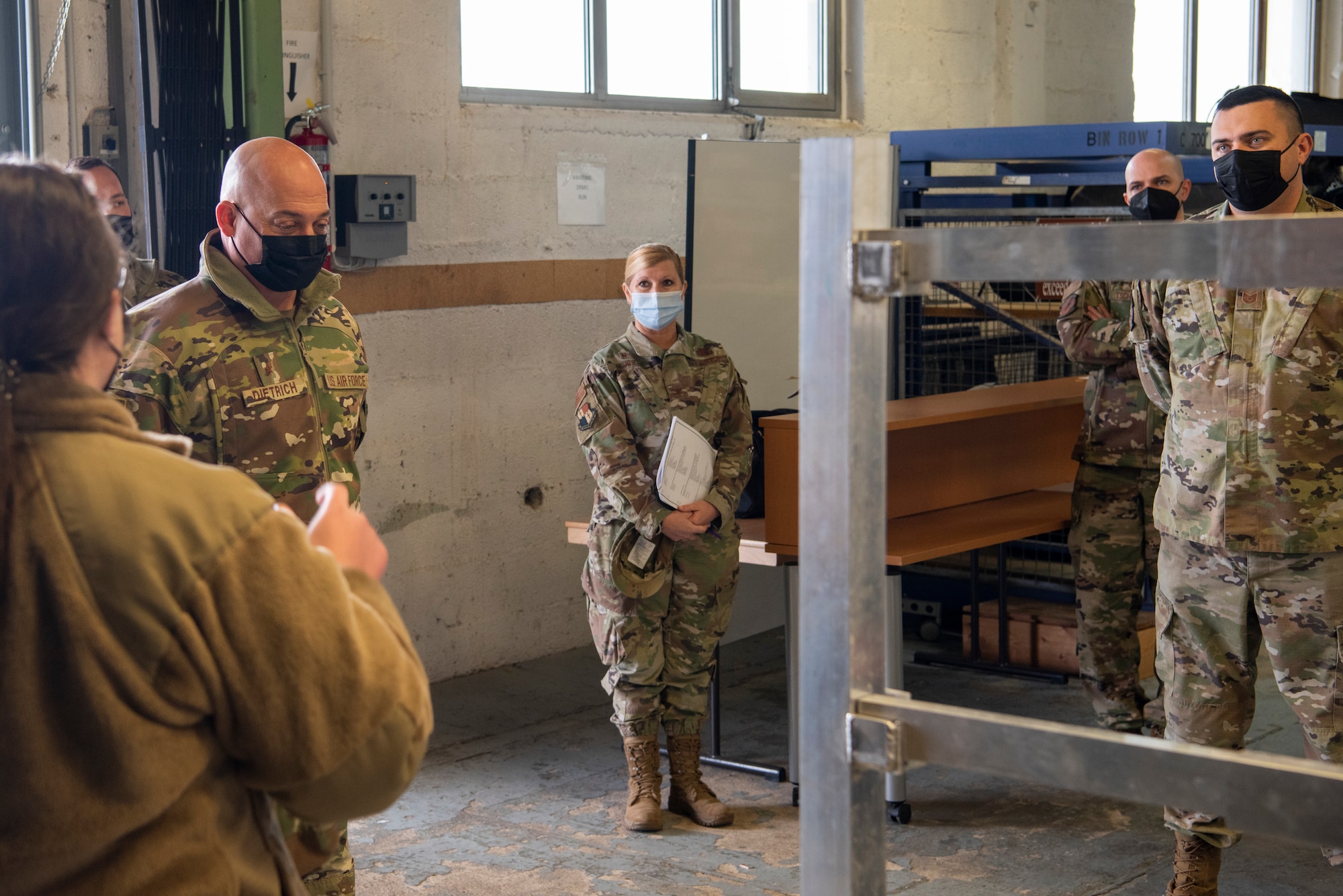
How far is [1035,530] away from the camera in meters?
4.22

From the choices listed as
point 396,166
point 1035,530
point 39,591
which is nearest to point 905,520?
point 1035,530

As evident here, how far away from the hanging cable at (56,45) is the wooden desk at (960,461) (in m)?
2.20

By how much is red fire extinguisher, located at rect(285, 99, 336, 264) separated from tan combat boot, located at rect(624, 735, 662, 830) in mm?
1808

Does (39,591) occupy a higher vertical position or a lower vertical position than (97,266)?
lower

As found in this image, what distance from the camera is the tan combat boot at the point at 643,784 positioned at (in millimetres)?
3721

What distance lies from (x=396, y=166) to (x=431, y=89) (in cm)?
32

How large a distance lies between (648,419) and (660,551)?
358mm

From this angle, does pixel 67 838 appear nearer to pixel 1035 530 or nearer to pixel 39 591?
pixel 39 591

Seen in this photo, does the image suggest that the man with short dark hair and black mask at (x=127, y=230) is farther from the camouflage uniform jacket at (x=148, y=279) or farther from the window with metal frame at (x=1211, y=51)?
the window with metal frame at (x=1211, y=51)

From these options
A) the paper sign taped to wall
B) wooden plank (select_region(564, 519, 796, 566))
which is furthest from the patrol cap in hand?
the paper sign taped to wall

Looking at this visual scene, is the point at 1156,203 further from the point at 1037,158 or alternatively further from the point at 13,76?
the point at 13,76

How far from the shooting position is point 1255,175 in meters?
2.72

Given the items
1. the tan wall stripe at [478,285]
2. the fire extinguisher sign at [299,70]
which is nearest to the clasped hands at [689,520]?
the tan wall stripe at [478,285]

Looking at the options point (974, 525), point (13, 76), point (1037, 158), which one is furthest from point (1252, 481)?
point (13, 76)
